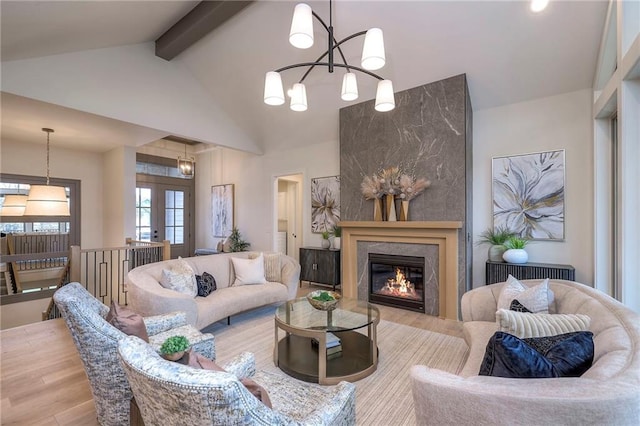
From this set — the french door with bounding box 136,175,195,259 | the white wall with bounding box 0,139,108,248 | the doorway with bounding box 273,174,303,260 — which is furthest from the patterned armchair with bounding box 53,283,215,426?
the french door with bounding box 136,175,195,259

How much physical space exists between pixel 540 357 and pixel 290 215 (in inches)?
271

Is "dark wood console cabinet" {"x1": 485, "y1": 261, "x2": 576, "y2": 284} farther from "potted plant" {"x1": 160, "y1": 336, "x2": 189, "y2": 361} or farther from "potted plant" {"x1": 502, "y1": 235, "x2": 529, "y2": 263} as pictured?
"potted plant" {"x1": 160, "y1": 336, "x2": 189, "y2": 361}

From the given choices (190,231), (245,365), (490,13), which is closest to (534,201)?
(490,13)

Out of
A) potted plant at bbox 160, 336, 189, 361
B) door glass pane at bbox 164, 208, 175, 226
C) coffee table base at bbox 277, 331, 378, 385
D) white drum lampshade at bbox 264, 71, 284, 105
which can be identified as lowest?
coffee table base at bbox 277, 331, 378, 385

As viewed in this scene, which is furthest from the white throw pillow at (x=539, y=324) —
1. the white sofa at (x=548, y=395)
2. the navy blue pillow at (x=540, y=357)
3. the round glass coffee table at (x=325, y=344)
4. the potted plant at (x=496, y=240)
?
the potted plant at (x=496, y=240)

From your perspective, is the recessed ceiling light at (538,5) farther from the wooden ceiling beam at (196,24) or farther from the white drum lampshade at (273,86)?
the wooden ceiling beam at (196,24)

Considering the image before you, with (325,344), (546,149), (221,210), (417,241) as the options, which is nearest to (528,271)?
(417,241)

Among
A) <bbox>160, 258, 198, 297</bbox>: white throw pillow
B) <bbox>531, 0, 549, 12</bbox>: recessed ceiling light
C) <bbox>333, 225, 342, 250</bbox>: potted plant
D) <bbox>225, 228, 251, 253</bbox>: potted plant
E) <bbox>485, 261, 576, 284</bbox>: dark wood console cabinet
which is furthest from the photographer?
<bbox>225, 228, 251, 253</bbox>: potted plant

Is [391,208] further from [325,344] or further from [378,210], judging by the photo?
[325,344]

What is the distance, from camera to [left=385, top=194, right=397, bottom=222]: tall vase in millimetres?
4422

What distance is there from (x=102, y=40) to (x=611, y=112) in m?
6.15

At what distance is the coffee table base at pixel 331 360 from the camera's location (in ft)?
7.91

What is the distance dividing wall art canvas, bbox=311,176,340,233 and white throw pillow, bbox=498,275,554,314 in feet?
11.5

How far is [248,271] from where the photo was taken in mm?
4160
